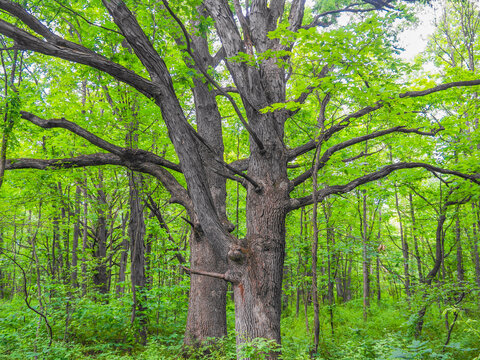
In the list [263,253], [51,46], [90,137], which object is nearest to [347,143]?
[263,253]

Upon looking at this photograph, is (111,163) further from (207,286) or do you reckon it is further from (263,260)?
(263,260)

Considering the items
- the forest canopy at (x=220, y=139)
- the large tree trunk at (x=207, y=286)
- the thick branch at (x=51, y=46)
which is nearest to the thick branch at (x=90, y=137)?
the forest canopy at (x=220, y=139)

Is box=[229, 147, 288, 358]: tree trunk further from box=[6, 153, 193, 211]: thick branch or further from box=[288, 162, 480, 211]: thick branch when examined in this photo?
box=[6, 153, 193, 211]: thick branch

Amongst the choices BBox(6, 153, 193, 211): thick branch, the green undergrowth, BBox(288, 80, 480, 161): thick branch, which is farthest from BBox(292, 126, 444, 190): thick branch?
the green undergrowth

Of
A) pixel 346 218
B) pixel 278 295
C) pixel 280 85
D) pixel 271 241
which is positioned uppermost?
pixel 280 85

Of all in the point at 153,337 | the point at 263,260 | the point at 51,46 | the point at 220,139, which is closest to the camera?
the point at 51,46

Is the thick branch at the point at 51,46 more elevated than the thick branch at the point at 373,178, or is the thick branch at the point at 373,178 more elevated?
the thick branch at the point at 51,46

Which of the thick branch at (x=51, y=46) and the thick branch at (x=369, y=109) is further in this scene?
the thick branch at (x=369, y=109)

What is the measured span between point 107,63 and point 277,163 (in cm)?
271

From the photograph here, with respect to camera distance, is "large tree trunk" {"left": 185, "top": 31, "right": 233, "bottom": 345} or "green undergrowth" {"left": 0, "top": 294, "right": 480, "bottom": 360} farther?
"large tree trunk" {"left": 185, "top": 31, "right": 233, "bottom": 345}

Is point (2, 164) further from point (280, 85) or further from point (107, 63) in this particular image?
point (280, 85)

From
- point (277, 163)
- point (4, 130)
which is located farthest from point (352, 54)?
point (4, 130)

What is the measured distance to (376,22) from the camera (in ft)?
11.6

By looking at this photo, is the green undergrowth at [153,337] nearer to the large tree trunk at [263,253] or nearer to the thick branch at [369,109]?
the large tree trunk at [263,253]
